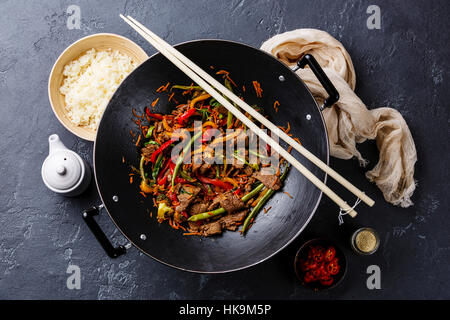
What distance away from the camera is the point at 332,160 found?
2148mm

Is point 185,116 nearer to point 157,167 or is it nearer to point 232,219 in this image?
point 157,167

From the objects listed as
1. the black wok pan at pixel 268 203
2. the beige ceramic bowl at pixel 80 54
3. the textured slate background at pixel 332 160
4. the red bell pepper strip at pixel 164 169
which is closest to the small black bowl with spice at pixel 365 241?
the textured slate background at pixel 332 160

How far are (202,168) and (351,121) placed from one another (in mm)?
858

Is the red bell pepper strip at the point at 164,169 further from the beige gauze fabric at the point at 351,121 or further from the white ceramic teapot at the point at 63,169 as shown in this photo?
the beige gauze fabric at the point at 351,121

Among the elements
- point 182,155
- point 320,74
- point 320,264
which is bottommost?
point 320,264

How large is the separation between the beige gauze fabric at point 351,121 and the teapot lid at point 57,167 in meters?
1.23

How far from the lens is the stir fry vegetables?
6.11 ft

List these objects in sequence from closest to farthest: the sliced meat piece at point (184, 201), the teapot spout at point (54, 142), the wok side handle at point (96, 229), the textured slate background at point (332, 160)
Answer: the wok side handle at point (96, 229) < the sliced meat piece at point (184, 201) < the teapot spout at point (54, 142) < the textured slate background at point (332, 160)

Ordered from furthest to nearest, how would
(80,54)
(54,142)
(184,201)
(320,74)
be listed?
1. (80,54)
2. (54,142)
3. (184,201)
4. (320,74)

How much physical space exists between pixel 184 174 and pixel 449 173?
1.57 m

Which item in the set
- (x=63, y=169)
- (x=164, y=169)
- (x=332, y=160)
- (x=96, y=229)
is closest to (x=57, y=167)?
(x=63, y=169)

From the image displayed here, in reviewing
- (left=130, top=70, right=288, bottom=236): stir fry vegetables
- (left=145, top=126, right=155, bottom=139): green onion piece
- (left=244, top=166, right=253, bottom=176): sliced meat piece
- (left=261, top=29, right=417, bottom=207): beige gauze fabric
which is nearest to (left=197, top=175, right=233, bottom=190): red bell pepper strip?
(left=130, top=70, right=288, bottom=236): stir fry vegetables

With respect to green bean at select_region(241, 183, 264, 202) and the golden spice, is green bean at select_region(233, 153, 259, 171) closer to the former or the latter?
green bean at select_region(241, 183, 264, 202)

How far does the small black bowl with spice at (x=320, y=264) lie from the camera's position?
195 cm
